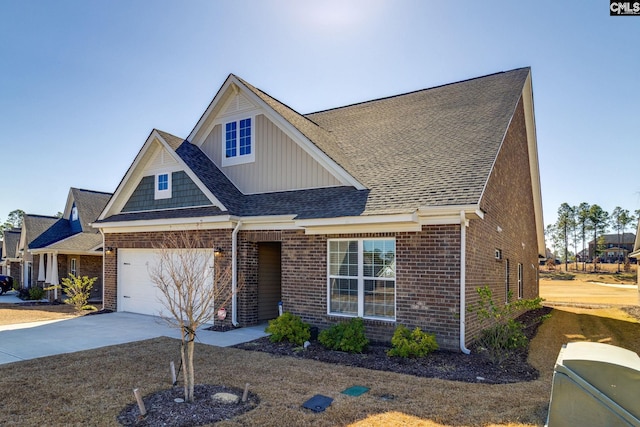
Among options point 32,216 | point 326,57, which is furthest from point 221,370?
point 32,216

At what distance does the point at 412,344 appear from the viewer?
26.2 feet

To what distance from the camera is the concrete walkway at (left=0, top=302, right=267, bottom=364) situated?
8656 mm

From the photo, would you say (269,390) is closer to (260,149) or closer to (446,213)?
(446,213)

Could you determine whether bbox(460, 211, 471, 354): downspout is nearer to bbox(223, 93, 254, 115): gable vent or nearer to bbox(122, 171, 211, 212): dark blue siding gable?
bbox(122, 171, 211, 212): dark blue siding gable

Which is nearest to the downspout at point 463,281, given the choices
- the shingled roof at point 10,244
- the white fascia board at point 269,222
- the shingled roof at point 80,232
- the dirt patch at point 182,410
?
the white fascia board at point 269,222

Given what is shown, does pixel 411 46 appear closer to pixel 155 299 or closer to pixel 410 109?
pixel 410 109

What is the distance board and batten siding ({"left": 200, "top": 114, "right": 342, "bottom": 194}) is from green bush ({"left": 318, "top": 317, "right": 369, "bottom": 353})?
4094mm

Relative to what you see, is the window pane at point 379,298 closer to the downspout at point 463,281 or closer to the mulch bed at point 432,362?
the mulch bed at point 432,362

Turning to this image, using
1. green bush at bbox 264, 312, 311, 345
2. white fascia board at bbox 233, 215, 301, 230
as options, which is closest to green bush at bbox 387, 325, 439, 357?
green bush at bbox 264, 312, 311, 345

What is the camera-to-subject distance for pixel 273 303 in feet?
42.1

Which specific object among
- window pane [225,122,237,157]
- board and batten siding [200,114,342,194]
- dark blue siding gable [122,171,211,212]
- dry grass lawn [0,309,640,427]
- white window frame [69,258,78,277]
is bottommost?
dry grass lawn [0,309,640,427]

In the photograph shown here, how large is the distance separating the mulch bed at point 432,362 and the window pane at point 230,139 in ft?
22.3

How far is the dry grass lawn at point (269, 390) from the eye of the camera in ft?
16.2

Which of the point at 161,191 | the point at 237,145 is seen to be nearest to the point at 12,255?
the point at 161,191
